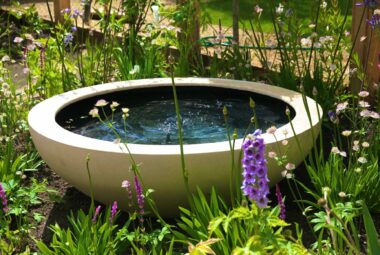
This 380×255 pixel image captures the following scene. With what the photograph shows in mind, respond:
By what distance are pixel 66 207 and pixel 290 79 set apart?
1.53 m

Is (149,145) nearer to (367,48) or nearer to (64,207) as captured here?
(64,207)

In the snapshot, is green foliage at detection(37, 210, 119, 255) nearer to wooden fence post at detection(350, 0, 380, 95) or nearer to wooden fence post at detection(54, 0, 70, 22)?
wooden fence post at detection(350, 0, 380, 95)

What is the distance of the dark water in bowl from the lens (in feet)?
9.82

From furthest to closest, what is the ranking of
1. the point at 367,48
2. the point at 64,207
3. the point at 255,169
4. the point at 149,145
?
1. the point at 367,48
2. the point at 64,207
3. the point at 149,145
4. the point at 255,169

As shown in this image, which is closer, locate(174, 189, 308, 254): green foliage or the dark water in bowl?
locate(174, 189, 308, 254): green foliage

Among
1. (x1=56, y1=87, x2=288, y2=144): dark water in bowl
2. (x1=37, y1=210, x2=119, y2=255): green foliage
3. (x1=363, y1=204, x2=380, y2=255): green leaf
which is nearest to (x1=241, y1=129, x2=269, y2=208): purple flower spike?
(x1=363, y1=204, x2=380, y2=255): green leaf

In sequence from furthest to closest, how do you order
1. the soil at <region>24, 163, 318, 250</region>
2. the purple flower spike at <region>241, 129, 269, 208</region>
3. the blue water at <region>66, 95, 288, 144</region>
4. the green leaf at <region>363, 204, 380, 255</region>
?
the blue water at <region>66, 95, 288, 144</region> < the soil at <region>24, 163, 318, 250</region> < the green leaf at <region>363, 204, 380, 255</region> < the purple flower spike at <region>241, 129, 269, 208</region>

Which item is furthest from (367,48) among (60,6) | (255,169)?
(60,6)

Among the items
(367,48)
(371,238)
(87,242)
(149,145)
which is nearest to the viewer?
(371,238)

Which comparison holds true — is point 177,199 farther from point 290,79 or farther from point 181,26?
point 181,26

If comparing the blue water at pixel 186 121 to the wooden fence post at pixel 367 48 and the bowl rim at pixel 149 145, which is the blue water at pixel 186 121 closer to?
the bowl rim at pixel 149 145

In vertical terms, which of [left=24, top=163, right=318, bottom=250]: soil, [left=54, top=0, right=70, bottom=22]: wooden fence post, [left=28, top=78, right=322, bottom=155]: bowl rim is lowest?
[left=24, top=163, right=318, bottom=250]: soil

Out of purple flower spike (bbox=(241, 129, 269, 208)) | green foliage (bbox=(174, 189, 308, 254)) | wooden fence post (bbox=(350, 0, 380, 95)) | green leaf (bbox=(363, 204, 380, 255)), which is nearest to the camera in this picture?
purple flower spike (bbox=(241, 129, 269, 208))

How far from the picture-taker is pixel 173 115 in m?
3.24
